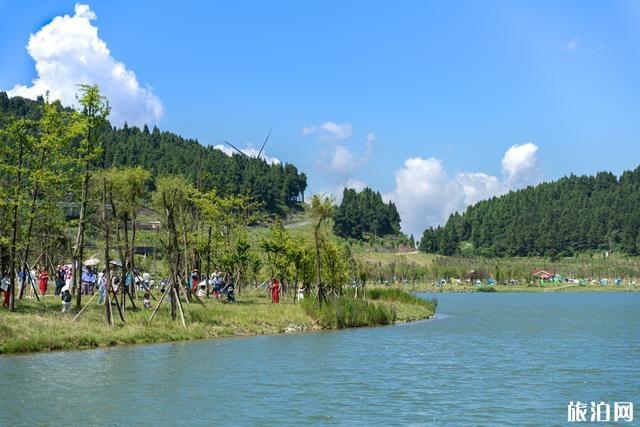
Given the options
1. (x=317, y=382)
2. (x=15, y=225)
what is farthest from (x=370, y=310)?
(x=317, y=382)

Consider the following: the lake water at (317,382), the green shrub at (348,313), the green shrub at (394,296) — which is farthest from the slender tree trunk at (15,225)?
the green shrub at (394,296)

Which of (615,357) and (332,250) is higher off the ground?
(332,250)

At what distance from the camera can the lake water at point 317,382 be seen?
85.2 feet

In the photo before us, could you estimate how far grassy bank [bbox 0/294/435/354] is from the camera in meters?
40.4

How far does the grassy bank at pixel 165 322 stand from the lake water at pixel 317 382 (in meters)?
1.57

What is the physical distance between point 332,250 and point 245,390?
42.8 meters

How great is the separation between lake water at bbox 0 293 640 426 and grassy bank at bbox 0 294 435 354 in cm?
157

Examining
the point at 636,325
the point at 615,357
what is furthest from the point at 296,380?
the point at 636,325

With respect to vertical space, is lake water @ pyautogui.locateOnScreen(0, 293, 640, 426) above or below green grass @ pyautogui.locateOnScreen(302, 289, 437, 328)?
below

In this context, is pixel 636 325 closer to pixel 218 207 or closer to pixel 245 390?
pixel 218 207

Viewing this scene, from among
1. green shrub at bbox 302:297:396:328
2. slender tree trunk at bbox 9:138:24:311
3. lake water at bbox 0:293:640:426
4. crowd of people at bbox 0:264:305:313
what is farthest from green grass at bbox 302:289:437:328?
slender tree trunk at bbox 9:138:24:311

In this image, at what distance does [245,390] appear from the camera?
99.9 ft

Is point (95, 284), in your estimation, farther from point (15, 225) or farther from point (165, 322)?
point (15, 225)

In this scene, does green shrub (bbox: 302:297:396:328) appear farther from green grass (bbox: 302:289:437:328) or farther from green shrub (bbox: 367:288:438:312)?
green shrub (bbox: 367:288:438:312)
